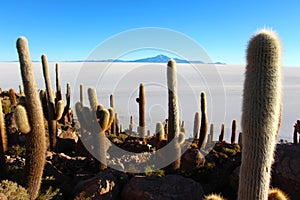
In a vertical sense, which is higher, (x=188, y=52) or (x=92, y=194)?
(x=188, y=52)

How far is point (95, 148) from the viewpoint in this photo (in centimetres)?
634

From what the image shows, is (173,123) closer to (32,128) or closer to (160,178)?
(160,178)

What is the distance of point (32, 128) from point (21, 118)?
308 millimetres

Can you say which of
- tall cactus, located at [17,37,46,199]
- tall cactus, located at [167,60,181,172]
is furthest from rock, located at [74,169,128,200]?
tall cactus, located at [167,60,181,172]

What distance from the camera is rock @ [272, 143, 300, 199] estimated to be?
520 cm

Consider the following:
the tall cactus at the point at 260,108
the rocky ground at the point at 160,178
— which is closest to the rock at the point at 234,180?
the rocky ground at the point at 160,178

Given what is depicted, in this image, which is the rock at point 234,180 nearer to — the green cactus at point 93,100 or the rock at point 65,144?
the green cactus at point 93,100

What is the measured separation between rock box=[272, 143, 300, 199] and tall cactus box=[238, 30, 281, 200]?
8.47ft

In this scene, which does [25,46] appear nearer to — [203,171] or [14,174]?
[14,174]

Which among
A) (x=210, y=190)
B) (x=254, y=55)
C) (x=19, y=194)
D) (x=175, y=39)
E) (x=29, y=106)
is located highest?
(x=175, y=39)

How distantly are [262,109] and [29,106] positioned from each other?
12.3ft

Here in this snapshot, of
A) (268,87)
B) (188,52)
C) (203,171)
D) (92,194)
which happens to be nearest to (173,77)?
(188,52)

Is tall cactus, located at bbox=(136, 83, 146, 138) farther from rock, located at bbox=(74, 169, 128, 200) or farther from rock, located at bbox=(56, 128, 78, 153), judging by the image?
rock, located at bbox=(74, 169, 128, 200)

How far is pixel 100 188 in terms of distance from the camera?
16.2 ft
